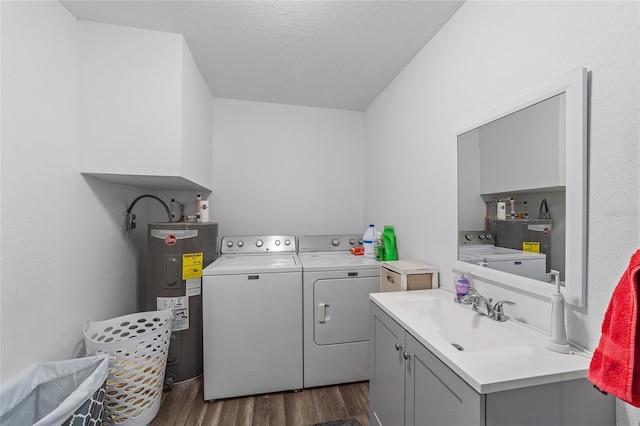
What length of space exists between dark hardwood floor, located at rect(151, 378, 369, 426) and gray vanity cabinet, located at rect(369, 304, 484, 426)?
422 millimetres

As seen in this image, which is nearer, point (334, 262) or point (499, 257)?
point (499, 257)

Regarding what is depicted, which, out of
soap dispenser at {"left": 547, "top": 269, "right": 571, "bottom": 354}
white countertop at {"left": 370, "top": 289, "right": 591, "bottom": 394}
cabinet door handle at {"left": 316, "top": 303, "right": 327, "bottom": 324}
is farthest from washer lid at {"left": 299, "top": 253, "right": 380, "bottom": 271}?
soap dispenser at {"left": 547, "top": 269, "right": 571, "bottom": 354}

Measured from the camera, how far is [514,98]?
1.12m

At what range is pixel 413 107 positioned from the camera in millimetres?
1914

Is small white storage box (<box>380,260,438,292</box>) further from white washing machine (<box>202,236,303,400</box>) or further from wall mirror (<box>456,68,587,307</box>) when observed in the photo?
white washing machine (<box>202,236,303,400</box>)

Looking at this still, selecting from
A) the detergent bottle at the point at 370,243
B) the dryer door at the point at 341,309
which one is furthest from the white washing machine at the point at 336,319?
the detergent bottle at the point at 370,243

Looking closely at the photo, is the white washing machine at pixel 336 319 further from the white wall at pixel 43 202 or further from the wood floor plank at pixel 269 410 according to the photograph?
the white wall at pixel 43 202

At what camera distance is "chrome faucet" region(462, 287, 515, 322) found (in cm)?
112

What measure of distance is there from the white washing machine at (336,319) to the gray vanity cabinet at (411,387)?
1.87ft

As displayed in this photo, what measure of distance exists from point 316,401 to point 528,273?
162cm

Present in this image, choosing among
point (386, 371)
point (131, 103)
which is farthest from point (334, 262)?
point (131, 103)

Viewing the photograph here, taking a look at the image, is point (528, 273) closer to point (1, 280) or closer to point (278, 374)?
point (278, 374)

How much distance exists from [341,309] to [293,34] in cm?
199

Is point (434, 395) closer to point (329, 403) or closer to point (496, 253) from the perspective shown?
point (496, 253)
